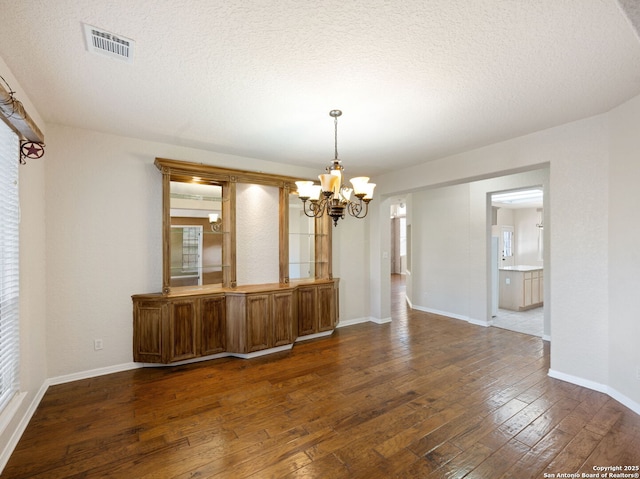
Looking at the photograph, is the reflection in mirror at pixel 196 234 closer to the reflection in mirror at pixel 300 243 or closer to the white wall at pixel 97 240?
the white wall at pixel 97 240

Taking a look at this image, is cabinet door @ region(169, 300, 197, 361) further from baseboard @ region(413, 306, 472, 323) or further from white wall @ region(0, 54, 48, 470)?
baseboard @ region(413, 306, 472, 323)

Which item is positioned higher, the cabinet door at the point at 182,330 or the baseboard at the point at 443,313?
the cabinet door at the point at 182,330

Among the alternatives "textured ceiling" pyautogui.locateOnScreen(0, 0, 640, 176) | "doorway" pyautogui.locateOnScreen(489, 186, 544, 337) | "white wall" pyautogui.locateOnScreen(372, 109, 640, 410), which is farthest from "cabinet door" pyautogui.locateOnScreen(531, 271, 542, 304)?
"textured ceiling" pyautogui.locateOnScreen(0, 0, 640, 176)

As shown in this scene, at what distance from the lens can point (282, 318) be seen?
4.25 metres

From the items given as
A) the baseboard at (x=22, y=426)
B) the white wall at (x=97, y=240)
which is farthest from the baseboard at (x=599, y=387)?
the baseboard at (x=22, y=426)

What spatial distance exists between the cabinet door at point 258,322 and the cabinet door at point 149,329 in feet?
3.44

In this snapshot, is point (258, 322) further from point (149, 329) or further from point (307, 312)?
point (149, 329)

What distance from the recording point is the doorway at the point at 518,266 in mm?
5766

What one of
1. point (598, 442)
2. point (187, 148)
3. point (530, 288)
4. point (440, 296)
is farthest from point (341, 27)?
point (530, 288)

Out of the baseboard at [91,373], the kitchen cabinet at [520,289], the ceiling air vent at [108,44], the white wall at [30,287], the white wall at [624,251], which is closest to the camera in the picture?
the ceiling air vent at [108,44]

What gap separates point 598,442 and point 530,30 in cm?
296

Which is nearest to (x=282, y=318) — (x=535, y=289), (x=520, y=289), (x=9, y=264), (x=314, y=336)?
(x=314, y=336)

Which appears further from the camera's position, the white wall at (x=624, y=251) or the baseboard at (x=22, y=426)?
the white wall at (x=624, y=251)

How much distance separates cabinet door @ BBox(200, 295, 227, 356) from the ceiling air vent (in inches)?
107
